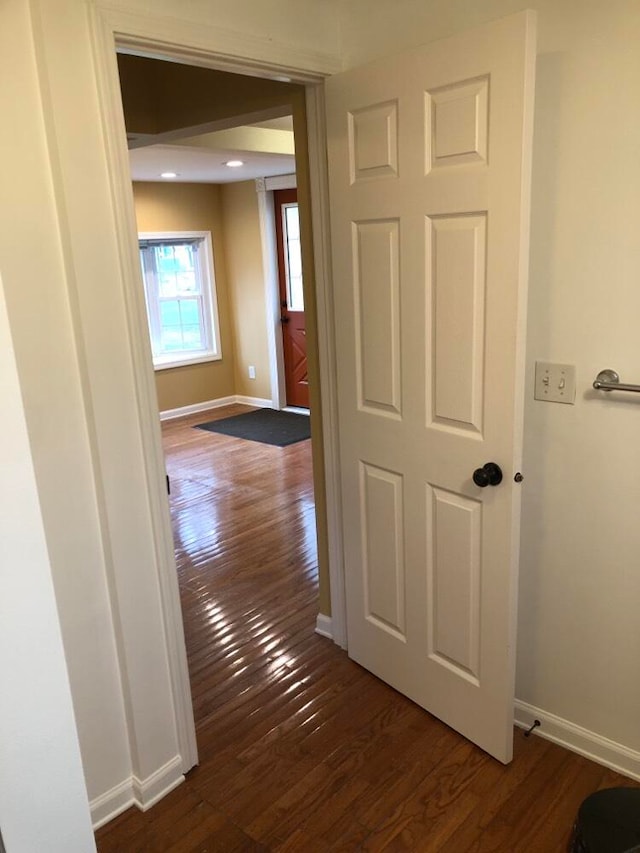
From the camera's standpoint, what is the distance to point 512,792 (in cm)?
193

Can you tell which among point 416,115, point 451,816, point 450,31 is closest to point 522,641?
point 451,816

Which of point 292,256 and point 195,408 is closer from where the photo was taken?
point 292,256

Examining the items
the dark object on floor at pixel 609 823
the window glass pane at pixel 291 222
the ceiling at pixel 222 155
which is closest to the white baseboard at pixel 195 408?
the window glass pane at pixel 291 222

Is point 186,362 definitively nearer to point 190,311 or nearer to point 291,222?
point 190,311

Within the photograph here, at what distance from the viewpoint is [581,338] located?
1807mm

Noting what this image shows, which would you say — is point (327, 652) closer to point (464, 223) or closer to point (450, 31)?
point (464, 223)

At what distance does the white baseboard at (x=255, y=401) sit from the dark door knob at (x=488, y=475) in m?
5.08

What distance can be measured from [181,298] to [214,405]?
112cm

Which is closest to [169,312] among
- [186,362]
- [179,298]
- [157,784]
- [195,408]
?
[179,298]

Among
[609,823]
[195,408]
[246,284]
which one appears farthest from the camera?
[195,408]

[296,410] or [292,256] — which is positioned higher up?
[292,256]

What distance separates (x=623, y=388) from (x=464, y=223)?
58 cm

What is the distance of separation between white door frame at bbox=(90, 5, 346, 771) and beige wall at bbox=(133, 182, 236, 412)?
13.6 feet

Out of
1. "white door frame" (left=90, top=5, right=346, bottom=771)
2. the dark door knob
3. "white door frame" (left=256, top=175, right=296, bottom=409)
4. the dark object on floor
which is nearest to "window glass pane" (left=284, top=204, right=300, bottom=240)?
"white door frame" (left=256, top=175, right=296, bottom=409)
